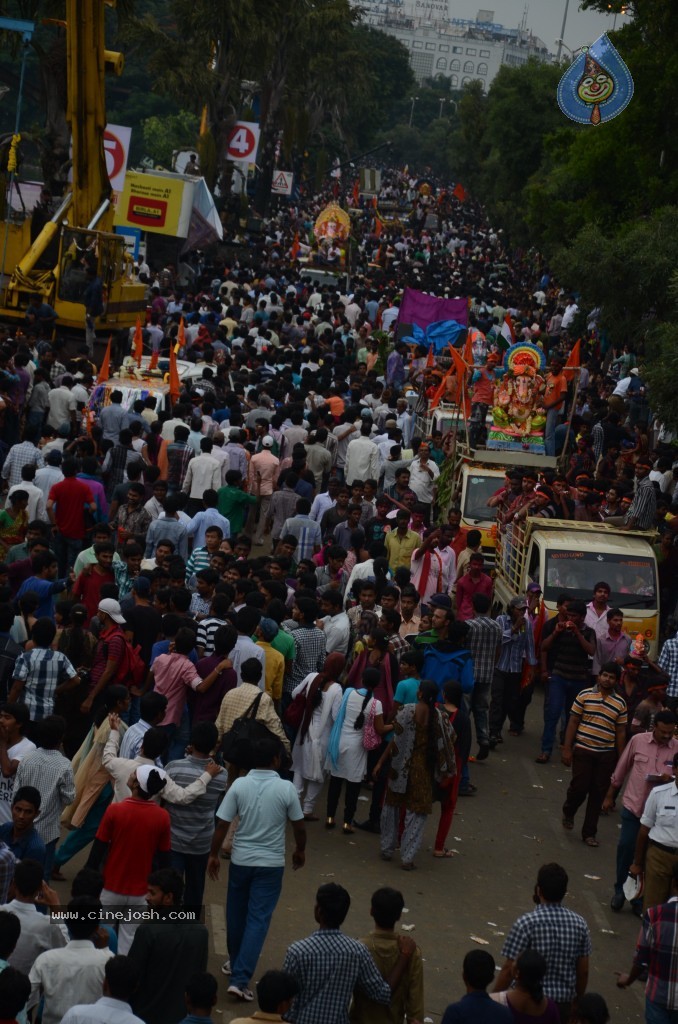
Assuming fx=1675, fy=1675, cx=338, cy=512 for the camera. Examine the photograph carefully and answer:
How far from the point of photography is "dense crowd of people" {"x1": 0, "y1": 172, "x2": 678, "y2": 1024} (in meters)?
6.79

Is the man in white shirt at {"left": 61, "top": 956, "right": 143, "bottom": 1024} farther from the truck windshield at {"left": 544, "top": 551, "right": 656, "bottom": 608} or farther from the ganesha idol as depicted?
the ganesha idol

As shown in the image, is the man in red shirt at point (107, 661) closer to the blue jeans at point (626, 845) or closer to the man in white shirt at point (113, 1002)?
the blue jeans at point (626, 845)

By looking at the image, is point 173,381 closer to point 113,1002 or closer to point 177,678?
point 177,678

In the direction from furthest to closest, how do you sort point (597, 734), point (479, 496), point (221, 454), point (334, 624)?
1. point (479, 496)
2. point (221, 454)
3. point (334, 624)
4. point (597, 734)

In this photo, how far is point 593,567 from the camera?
15.0 metres

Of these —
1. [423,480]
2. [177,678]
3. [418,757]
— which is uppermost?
[423,480]

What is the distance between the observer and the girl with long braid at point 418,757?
1034 cm

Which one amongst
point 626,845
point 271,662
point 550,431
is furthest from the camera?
point 550,431

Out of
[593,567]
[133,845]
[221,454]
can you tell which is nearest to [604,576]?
[593,567]

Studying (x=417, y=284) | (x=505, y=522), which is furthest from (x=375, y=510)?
(x=417, y=284)

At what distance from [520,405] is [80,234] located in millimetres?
8834

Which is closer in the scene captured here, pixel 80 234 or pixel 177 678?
pixel 177 678

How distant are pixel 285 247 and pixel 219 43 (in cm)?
676
